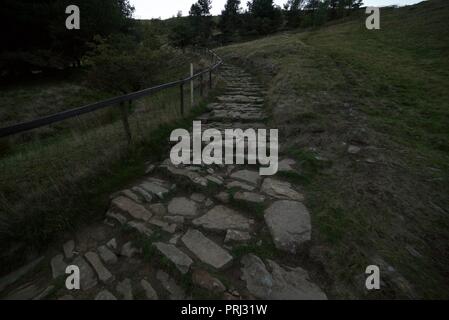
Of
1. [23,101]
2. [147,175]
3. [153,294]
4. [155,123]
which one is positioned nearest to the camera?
[153,294]

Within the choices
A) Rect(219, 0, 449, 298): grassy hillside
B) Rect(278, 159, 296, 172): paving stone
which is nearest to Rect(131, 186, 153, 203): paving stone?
Rect(278, 159, 296, 172): paving stone

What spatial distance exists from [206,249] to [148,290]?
0.62 m

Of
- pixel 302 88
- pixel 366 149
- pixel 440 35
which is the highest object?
pixel 440 35

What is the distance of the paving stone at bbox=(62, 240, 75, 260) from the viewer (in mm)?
2317

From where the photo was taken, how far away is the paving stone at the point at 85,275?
2021 millimetres

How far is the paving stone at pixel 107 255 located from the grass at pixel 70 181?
1.85 feet

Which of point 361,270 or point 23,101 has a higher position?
point 23,101

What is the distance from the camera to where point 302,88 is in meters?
7.09

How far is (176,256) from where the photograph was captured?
2.19 metres

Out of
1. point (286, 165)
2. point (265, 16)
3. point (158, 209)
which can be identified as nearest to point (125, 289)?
point (158, 209)

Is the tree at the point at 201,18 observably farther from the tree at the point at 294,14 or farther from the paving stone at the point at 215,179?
the paving stone at the point at 215,179

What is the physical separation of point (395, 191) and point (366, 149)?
1.15 meters

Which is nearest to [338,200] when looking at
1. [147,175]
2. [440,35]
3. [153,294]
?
[153,294]

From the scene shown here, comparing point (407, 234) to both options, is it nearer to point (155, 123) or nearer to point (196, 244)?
point (196, 244)
